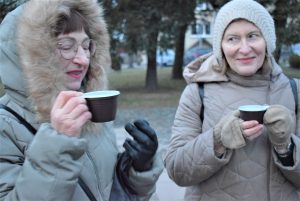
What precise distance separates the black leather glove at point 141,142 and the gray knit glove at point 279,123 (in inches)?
25.6

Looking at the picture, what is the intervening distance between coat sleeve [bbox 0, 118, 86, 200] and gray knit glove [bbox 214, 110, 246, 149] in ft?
2.90

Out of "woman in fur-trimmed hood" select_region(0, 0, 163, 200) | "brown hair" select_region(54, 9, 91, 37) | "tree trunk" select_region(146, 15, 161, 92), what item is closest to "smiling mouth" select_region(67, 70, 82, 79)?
"woman in fur-trimmed hood" select_region(0, 0, 163, 200)

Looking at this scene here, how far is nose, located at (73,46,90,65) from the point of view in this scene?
2115 mm

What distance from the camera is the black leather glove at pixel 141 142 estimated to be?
2135 millimetres

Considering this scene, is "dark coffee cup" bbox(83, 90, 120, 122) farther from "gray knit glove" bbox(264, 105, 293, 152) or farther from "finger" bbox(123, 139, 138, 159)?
"gray knit glove" bbox(264, 105, 293, 152)

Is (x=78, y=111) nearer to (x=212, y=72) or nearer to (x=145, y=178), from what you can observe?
(x=145, y=178)

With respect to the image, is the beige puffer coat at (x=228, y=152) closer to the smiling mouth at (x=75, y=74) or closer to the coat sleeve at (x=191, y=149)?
the coat sleeve at (x=191, y=149)

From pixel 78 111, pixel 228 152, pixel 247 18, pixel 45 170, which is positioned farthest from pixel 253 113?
pixel 45 170

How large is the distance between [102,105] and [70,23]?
1.47ft

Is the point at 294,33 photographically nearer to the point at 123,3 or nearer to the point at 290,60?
the point at 123,3

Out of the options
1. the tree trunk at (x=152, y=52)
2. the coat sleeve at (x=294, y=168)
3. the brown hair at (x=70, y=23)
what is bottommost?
the tree trunk at (x=152, y=52)

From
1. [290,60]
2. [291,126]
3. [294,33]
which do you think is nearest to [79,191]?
[291,126]

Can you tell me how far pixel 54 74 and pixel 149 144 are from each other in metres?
0.49

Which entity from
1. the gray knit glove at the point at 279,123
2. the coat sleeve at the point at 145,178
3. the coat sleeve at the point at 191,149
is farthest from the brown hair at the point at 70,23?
the gray knit glove at the point at 279,123
